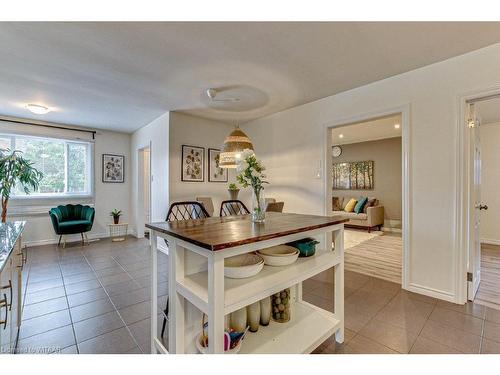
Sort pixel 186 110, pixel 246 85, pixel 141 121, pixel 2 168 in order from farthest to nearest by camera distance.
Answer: pixel 141 121 → pixel 186 110 → pixel 2 168 → pixel 246 85

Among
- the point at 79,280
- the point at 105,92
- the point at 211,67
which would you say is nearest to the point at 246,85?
the point at 211,67

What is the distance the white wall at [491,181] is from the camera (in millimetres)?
4328

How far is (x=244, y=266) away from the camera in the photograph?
1.38 m

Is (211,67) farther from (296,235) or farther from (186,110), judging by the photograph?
(296,235)

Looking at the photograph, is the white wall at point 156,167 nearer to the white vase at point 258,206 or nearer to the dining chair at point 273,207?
the dining chair at point 273,207

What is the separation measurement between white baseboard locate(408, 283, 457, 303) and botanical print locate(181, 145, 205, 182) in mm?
3347

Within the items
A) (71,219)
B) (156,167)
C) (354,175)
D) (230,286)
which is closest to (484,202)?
(354,175)

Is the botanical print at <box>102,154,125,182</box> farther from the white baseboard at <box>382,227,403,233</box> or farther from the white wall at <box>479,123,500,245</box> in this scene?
the white wall at <box>479,123,500,245</box>

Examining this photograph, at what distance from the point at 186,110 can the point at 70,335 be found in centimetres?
308

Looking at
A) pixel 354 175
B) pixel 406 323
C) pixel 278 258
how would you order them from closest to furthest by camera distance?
pixel 278 258 → pixel 406 323 → pixel 354 175

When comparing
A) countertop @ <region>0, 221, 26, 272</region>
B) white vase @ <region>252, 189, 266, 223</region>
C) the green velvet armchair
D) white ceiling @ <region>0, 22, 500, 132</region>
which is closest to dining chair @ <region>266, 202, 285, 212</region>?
white vase @ <region>252, 189, 266, 223</region>

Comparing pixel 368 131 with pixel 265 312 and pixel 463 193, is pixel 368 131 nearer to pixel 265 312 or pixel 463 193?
pixel 463 193

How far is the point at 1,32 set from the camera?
180 cm

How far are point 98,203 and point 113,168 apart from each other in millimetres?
827
